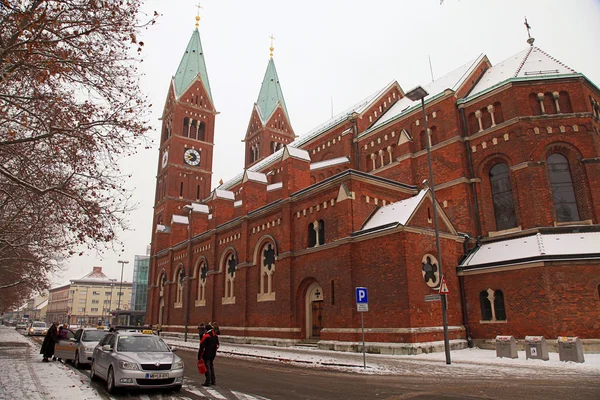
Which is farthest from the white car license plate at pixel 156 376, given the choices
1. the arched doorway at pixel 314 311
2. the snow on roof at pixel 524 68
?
the snow on roof at pixel 524 68

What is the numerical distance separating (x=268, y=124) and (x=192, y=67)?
1289 centimetres

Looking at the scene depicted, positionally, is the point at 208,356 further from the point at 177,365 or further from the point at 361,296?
the point at 361,296

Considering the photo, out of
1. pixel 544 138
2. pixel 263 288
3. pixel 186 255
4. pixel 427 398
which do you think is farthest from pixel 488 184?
pixel 186 255

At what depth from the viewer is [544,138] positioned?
23.3 metres

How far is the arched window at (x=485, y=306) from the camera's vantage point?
2106 cm

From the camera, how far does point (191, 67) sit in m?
57.7

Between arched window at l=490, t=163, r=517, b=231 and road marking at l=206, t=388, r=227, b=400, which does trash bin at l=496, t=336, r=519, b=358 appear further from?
road marking at l=206, t=388, r=227, b=400

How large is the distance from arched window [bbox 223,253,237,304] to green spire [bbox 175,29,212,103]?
3038 centimetres

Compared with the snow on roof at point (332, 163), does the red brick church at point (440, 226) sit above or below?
below

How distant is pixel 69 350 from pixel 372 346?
12992 millimetres

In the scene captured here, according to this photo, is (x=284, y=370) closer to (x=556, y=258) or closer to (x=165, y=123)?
(x=556, y=258)

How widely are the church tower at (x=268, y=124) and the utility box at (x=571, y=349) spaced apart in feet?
157

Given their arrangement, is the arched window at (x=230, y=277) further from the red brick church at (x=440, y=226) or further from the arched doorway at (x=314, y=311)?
the arched doorway at (x=314, y=311)

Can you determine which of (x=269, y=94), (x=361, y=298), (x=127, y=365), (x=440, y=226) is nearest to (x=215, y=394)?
(x=127, y=365)
